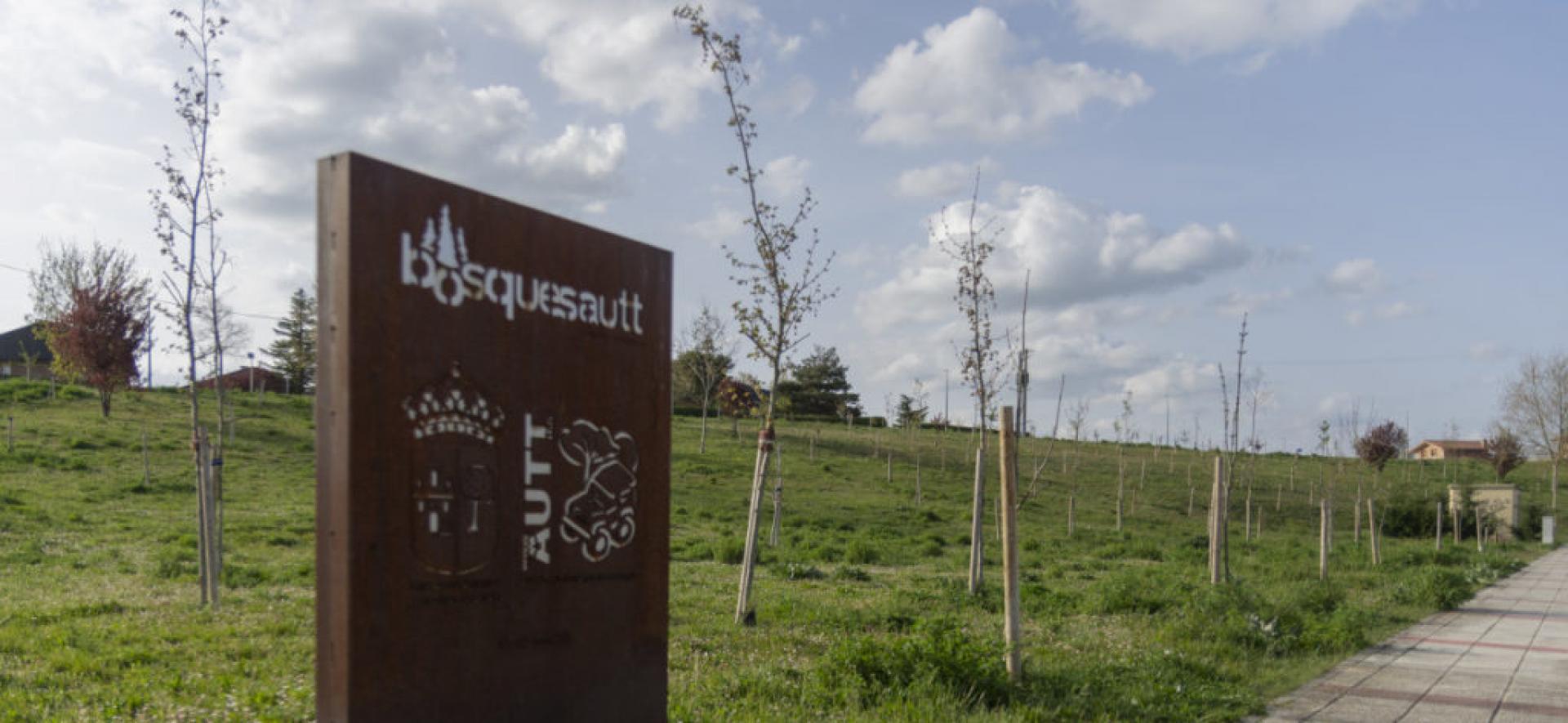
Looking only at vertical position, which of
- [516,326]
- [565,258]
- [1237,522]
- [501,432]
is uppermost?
[565,258]

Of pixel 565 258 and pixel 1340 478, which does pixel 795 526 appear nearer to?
pixel 565 258

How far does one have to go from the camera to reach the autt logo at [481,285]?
11.2 ft

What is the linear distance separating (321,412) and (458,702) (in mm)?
1030

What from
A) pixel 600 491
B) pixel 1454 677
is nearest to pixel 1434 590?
pixel 1454 677

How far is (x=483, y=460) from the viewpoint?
3.56 metres

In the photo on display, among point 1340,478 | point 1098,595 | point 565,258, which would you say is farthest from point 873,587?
point 1340,478

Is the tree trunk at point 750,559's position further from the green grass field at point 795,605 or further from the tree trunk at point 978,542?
the tree trunk at point 978,542

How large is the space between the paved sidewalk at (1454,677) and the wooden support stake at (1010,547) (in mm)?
1712

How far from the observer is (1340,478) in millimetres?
47750

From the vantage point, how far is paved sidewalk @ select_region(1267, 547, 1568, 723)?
7.49 meters

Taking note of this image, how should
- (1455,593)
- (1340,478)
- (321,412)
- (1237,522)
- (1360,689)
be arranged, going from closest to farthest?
(321,412) → (1360,689) → (1455,593) → (1237,522) → (1340,478)

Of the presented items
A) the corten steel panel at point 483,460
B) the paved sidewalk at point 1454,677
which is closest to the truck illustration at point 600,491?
the corten steel panel at point 483,460

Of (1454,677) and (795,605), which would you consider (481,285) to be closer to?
(795,605)

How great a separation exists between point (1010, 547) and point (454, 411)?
478cm
